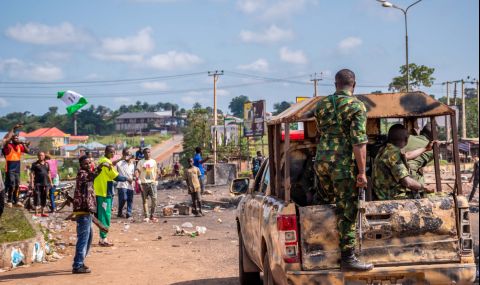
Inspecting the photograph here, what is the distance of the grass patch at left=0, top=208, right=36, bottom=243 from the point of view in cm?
1121

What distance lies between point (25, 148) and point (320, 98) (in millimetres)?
12476

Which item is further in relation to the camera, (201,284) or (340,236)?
(201,284)

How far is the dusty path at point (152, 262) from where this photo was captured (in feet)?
32.6

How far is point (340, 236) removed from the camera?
611 cm

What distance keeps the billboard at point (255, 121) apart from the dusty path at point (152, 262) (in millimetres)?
29493

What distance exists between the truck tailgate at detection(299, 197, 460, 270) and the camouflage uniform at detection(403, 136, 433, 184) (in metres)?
1.05

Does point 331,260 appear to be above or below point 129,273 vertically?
above

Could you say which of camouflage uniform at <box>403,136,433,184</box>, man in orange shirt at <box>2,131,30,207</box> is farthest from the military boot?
man in orange shirt at <box>2,131,30,207</box>

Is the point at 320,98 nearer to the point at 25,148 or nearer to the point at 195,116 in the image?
the point at 25,148

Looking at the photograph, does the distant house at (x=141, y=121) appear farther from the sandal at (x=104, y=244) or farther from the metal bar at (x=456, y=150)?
the metal bar at (x=456, y=150)

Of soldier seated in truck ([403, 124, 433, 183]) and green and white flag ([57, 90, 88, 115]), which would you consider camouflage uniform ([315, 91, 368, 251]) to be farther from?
green and white flag ([57, 90, 88, 115])

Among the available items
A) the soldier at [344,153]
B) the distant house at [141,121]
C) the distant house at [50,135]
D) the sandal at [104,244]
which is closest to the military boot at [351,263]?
the soldier at [344,153]

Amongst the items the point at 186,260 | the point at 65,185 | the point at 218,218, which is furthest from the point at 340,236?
the point at 65,185

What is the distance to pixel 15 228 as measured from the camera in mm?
12398
